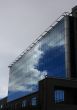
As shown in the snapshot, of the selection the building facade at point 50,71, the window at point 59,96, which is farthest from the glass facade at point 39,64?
the window at point 59,96

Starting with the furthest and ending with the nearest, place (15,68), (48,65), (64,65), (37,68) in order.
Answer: (15,68)
(37,68)
(48,65)
(64,65)

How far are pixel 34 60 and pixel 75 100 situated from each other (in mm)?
40028

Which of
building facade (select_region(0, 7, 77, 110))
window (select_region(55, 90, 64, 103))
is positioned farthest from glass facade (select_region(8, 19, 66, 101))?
window (select_region(55, 90, 64, 103))

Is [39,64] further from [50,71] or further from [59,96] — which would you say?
[59,96]

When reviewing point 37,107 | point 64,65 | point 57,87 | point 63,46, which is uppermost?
point 63,46

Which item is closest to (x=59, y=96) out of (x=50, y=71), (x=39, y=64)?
(x=50, y=71)

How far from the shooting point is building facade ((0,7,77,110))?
59.8 metres

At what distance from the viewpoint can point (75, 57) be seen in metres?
81.0

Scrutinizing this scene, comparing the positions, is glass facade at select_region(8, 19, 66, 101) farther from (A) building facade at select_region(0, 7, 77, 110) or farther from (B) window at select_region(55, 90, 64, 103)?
(B) window at select_region(55, 90, 64, 103)

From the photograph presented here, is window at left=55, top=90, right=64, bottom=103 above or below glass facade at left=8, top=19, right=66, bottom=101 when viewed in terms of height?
below

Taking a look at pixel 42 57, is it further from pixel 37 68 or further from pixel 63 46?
pixel 63 46

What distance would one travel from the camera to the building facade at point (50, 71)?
59781mm

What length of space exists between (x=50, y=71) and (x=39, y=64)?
32.5ft

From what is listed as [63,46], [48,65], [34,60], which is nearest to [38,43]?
[34,60]
